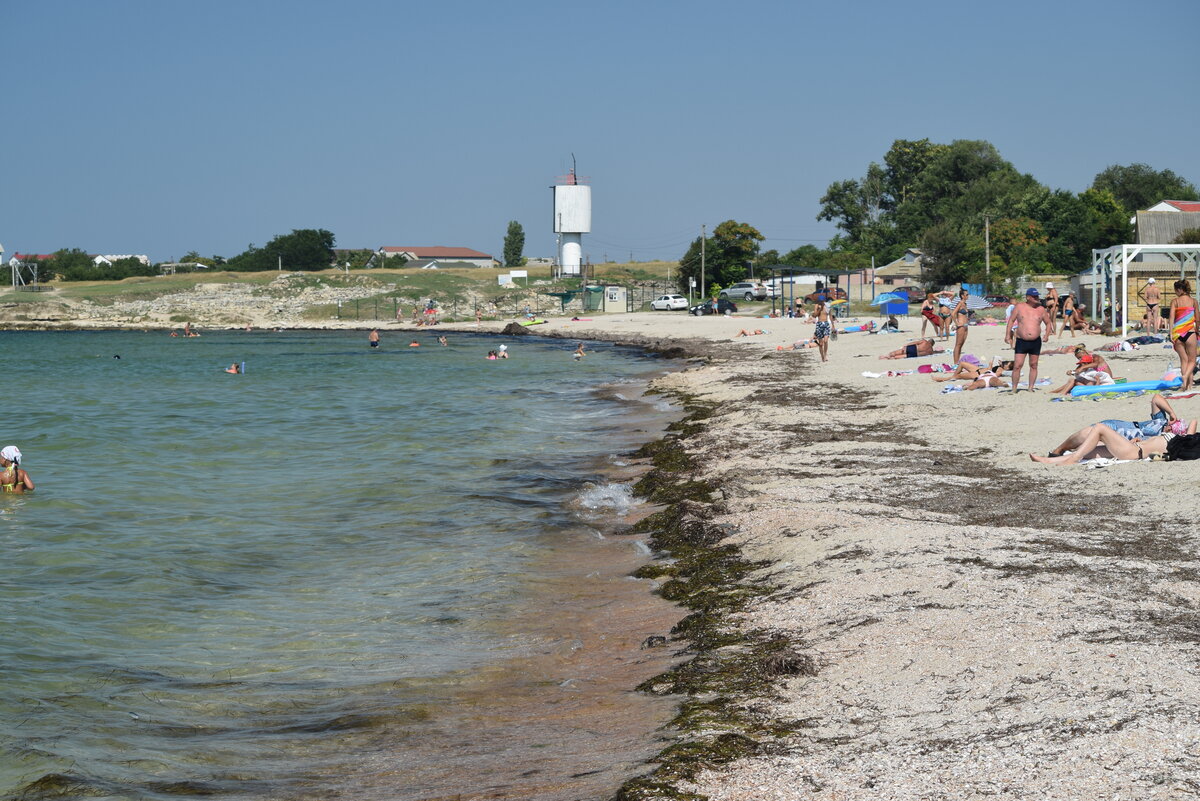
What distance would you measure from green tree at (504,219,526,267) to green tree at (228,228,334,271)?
894 inches

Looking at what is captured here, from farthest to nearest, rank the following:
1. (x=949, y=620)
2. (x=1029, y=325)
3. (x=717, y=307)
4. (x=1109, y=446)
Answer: (x=717, y=307), (x=1029, y=325), (x=1109, y=446), (x=949, y=620)

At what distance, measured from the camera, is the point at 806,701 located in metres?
5.82

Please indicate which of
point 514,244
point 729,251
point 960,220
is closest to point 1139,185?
point 960,220

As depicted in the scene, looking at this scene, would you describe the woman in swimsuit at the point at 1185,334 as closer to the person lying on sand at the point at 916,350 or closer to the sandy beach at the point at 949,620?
the sandy beach at the point at 949,620

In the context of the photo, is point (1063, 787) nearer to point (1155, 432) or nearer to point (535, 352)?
point (1155, 432)

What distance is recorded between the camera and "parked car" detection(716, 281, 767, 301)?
75.3 m

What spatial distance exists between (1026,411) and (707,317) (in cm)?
4916

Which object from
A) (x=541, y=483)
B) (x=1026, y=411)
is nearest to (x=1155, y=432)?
(x=1026, y=411)

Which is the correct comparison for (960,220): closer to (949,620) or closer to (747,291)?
(747,291)

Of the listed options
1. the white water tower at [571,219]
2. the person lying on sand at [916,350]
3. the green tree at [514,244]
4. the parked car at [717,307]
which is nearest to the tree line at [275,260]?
the green tree at [514,244]

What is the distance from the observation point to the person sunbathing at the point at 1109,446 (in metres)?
11.3

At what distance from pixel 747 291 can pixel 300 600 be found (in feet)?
223

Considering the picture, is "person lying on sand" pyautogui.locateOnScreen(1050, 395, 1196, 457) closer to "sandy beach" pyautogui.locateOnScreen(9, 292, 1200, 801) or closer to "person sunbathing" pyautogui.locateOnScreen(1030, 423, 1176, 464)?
"person sunbathing" pyautogui.locateOnScreen(1030, 423, 1176, 464)

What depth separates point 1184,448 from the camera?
10.9 m
